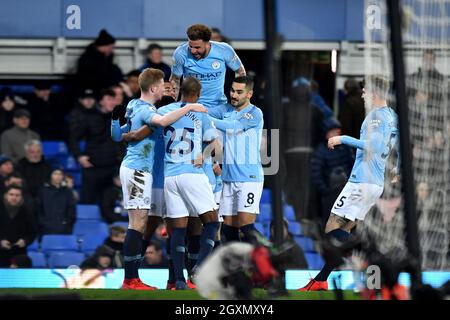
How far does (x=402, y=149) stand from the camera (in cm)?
598

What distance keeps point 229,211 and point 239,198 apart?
5.4 inches

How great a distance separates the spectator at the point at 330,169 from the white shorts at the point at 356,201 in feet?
5.84

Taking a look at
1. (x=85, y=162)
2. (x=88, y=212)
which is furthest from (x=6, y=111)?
(x=88, y=212)

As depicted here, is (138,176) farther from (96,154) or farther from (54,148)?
(54,148)

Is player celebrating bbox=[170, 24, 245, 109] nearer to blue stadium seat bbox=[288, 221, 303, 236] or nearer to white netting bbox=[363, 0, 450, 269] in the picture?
white netting bbox=[363, 0, 450, 269]

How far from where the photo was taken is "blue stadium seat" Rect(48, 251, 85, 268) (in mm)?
11359

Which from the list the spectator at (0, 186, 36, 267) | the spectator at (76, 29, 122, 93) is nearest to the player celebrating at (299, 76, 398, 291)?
the spectator at (76, 29, 122, 93)

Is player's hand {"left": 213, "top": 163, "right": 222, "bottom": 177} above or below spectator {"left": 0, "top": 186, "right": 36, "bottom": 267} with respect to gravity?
above

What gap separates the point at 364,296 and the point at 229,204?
3518 mm

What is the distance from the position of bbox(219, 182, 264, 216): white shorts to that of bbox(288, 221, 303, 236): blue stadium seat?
5.77 feet

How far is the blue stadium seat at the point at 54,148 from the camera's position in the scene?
12094mm
